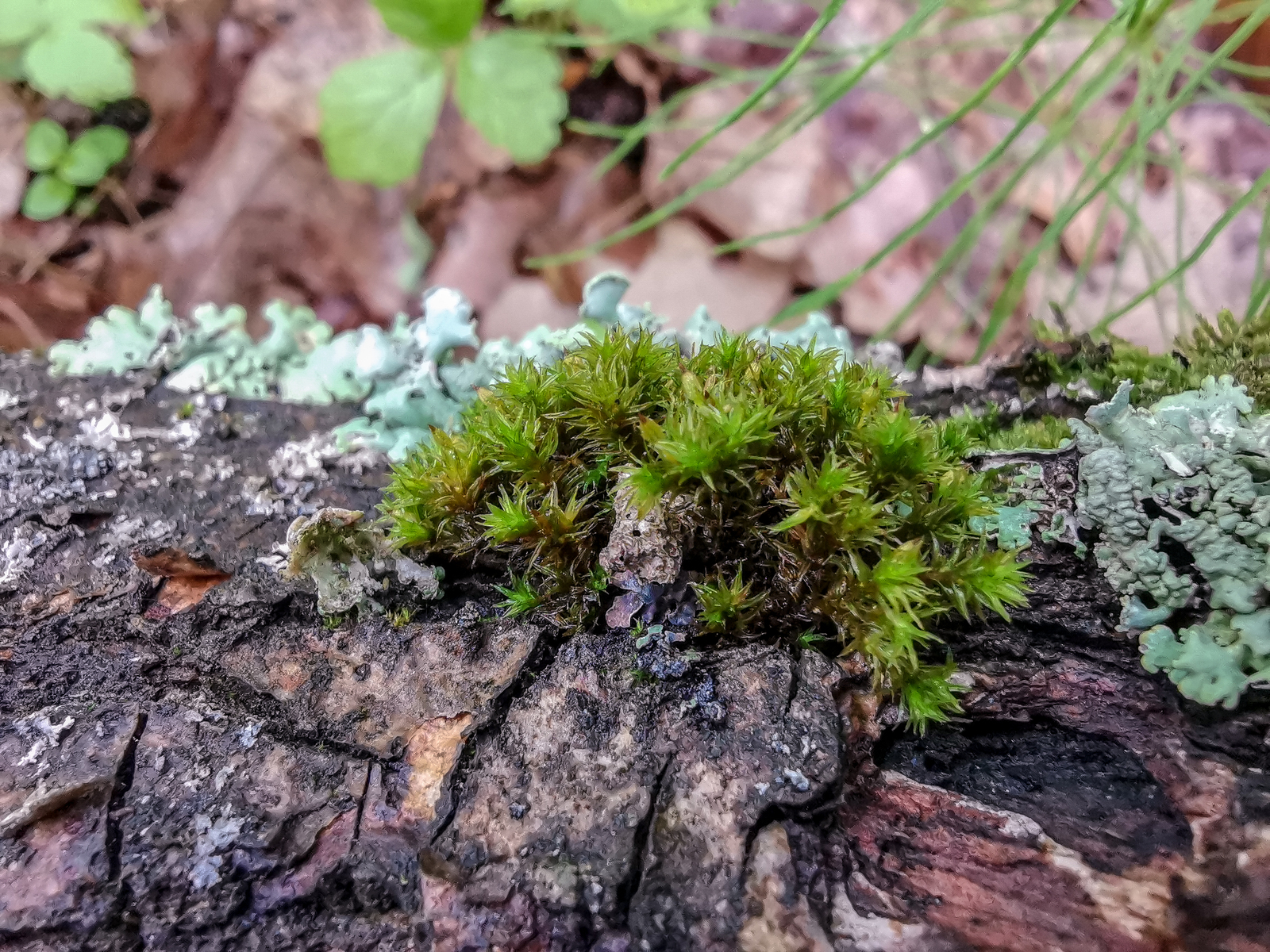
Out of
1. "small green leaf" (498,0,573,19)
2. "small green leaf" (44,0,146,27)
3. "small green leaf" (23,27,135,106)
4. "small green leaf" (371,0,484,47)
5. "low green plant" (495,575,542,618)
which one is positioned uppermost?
"small green leaf" (498,0,573,19)

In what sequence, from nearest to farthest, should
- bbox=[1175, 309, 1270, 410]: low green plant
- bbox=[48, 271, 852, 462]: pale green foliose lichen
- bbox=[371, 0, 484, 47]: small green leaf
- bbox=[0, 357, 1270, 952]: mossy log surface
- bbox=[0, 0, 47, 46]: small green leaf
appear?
bbox=[0, 357, 1270, 952]: mossy log surface < bbox=[1175, 309, 1270, 410]: low green plant < bbox=[48, 271, 852, 462]: pale green foliose lichen < bbox=[371, 0, 484, 47]: small green leaf < bbox=[0, 0, 47, 46]: small green leaf

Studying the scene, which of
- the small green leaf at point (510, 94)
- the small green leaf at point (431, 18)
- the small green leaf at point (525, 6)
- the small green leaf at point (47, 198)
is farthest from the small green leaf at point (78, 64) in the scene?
the small green leaf at point (525, 6)

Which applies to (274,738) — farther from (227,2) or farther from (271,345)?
(227,2)

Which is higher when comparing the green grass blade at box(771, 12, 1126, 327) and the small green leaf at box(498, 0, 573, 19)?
the small green leaf at box(498, 0, 573, 19)

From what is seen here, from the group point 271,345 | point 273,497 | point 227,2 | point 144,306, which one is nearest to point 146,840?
point 273,497

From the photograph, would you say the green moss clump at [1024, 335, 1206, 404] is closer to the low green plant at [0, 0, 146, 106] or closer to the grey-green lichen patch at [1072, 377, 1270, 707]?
the grey-green lichen patch at [1072, 377, 1270, 707]

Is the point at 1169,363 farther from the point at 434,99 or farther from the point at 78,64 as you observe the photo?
the point at 78,64

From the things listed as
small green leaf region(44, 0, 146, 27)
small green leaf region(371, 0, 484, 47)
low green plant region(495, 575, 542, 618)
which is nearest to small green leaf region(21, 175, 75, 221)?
small green leaf region(44, 0, 146, 27)

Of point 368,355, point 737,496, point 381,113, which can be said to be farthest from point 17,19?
point 737,496
